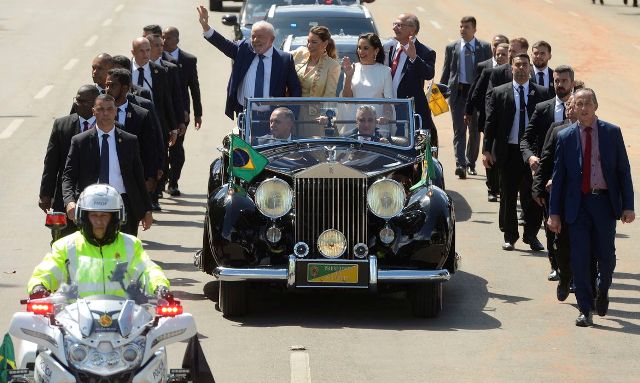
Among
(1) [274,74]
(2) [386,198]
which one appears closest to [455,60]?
(1) [274,74]

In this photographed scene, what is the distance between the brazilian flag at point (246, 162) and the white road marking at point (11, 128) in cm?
1130

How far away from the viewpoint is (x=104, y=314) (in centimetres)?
796

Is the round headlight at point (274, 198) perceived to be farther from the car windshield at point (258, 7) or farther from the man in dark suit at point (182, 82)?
the car windshield at point (258, 7)

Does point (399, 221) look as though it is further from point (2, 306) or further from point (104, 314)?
point (104, 314)

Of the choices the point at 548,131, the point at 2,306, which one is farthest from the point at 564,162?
the point at 2,306

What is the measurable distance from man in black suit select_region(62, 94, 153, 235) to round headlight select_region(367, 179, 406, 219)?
70.1 inches

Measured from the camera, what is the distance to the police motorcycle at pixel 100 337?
782cm

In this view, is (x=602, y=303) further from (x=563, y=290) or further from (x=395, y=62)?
(x=395, y=62)

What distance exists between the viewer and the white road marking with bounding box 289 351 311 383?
10.4m

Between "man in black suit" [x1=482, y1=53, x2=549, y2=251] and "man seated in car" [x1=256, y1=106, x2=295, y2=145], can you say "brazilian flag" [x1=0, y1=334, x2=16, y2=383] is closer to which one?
"man seated in car" [x1=256, y1=106, x2=295, y2=145]

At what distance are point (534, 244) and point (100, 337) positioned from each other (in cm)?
860

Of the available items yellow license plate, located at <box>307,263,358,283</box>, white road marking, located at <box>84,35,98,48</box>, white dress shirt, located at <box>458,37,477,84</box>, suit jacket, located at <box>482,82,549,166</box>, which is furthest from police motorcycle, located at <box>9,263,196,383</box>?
white road marking, located at <box>84,35,98,48</box>

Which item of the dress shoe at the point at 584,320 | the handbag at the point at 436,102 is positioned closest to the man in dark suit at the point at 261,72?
the handbag at the point at 436,102

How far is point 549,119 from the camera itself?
47.0 feet
